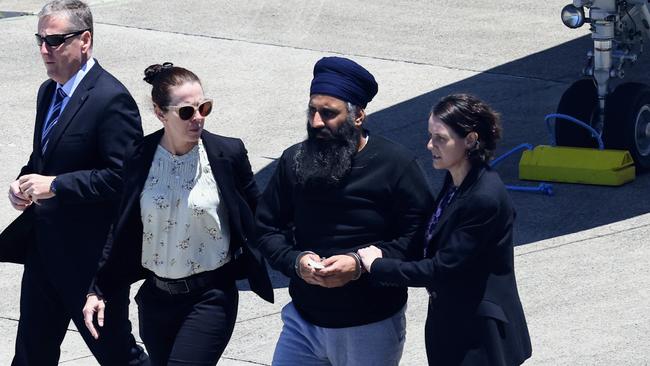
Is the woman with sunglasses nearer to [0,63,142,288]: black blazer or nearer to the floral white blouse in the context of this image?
the floral white blouse

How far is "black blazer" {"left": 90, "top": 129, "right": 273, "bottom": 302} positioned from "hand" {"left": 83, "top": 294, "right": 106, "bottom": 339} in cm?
3

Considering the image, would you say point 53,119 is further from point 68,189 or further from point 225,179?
point 225,179

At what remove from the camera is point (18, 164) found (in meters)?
10.8

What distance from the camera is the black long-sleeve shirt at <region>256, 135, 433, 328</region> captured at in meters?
4.93

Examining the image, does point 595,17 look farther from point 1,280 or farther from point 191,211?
point 191,211

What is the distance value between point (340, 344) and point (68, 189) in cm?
139

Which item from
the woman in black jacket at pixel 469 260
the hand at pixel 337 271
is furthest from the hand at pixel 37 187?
the woman in black jacket at pixel 469 260

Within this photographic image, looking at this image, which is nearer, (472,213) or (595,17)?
(472,213)

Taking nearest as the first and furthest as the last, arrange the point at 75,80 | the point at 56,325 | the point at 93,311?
the point at 93,311, the point at 75,80, the point at 56,325

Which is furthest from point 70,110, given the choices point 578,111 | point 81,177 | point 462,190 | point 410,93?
point 410,93

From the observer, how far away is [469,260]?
4688 mm

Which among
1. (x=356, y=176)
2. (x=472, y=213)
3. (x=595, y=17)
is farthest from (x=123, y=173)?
(x=595, y=17)

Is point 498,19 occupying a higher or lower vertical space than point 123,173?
lower

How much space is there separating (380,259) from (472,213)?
372 millimetres
